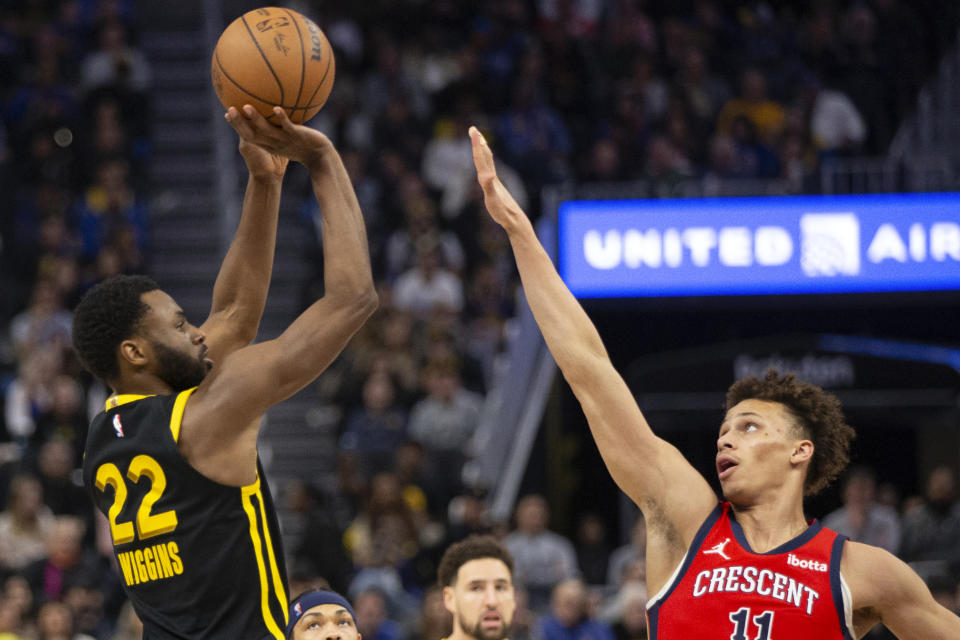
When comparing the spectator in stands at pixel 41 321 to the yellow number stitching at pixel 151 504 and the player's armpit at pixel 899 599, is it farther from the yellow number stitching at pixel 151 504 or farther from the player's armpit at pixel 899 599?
the player's armpit at pixel 899 599

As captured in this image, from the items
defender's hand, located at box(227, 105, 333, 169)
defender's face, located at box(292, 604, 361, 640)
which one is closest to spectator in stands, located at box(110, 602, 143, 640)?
defender's face, located at box(292, 604, 361, 640)

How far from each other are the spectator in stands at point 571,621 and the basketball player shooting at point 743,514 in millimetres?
5268

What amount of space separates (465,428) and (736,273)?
9.03 feet

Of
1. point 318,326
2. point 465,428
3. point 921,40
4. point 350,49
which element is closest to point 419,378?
point 465,428

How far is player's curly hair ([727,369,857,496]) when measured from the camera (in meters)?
4.08

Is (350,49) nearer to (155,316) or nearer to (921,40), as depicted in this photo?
(921,40)

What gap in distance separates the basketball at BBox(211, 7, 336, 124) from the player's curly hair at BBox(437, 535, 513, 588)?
8.01 feet

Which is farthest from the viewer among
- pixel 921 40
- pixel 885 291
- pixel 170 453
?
pixel 921 40

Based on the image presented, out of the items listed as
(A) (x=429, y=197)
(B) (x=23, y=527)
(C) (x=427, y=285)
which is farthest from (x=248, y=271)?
(A) (x=429, y=197)

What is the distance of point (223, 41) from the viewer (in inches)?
170

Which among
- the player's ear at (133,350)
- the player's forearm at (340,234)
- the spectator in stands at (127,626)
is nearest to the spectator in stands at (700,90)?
the spectator in stands at (127,626)

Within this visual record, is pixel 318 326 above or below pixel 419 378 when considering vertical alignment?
below

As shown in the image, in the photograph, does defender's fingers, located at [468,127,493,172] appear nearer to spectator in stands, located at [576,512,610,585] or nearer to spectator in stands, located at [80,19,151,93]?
spectator in stands, located at [576,512,610,585]

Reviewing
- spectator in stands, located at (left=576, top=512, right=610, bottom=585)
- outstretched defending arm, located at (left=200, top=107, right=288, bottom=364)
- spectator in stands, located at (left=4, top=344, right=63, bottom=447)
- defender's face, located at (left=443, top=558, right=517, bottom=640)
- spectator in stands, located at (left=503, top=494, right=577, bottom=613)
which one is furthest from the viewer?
spectator in stands, located at (left=4, top=344, right=63, bottom=447)
